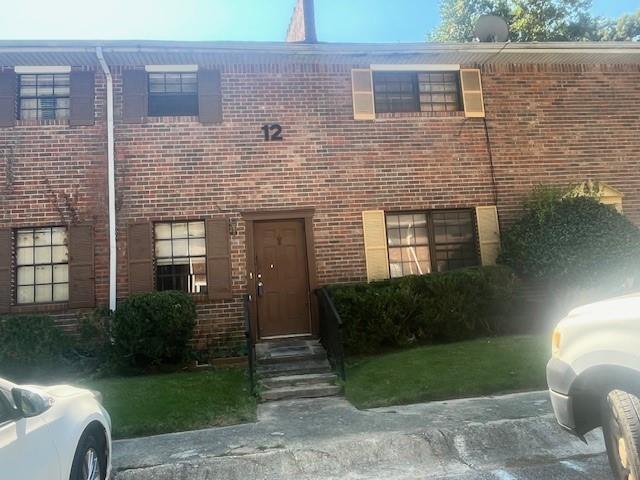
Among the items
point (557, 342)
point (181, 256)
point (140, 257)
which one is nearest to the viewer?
point (557, 342)

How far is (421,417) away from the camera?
18.2ft

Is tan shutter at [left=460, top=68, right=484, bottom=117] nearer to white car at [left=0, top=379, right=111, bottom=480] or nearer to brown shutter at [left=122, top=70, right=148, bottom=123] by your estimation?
brown shutter at [left=122, top=70, right=148, bottom=123]

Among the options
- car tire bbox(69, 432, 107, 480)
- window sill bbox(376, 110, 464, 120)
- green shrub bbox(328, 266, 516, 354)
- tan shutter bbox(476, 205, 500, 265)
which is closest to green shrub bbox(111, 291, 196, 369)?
green shrub bbox(328, 266, 516, 354)

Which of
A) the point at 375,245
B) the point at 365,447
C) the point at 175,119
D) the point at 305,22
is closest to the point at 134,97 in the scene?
the point at 175,119

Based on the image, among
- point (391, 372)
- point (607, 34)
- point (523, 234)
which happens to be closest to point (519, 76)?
point (523, 234)

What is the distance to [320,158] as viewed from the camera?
31.4 ft

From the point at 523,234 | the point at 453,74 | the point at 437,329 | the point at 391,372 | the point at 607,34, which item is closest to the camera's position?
the point at 391,372

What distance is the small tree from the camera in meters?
8.77

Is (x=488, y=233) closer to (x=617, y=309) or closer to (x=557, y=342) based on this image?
(x=557, y=342)

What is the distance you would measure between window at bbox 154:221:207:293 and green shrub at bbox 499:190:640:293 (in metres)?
5.45

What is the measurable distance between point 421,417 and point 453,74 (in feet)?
23.7

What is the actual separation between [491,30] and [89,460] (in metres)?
10.5

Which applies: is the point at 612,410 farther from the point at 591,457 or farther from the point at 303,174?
the point at 303,174

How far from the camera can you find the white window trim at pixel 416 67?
396 inches
